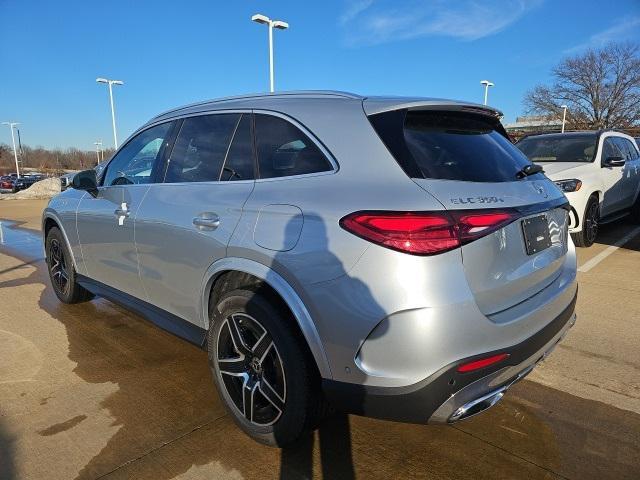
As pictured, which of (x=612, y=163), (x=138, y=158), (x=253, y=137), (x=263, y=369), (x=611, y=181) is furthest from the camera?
(x=611, y=181)

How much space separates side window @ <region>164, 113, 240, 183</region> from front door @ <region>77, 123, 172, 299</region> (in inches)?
8.2

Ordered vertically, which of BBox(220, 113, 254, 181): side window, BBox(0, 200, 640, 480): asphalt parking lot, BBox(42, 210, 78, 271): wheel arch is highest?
BBox(220, 113, 254, 181): side window

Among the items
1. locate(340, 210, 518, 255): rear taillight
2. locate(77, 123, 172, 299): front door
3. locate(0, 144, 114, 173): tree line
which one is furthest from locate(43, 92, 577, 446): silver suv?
locate(0, 144, 114, 173): tree line

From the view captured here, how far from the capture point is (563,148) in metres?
7.70

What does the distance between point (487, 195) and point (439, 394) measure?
891mm

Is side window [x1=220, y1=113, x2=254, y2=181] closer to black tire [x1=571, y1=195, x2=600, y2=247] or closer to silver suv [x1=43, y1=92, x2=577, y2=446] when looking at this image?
silver suv [x1=43, y1=92, x2=577, y2=446]

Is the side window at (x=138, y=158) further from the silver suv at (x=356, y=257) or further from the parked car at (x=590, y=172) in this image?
the parked car at (x=590, y=172)

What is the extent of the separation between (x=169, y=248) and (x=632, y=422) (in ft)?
9.59

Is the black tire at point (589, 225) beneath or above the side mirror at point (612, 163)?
beneath

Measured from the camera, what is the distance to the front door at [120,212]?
3.44m

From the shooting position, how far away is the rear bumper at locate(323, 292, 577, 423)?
1.94m

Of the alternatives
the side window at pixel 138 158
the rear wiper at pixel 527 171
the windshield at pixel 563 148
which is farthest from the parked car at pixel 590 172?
the side window at pixel 138 158

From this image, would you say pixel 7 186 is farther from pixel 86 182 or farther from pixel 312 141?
pixel 312 141

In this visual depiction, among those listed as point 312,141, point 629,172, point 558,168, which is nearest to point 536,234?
point 312,141
